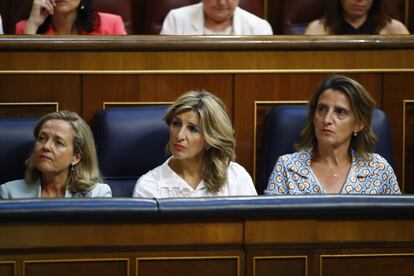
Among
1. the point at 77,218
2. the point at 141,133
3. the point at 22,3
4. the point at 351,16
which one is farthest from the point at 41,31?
the point at 77,218

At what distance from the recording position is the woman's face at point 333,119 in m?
2.08

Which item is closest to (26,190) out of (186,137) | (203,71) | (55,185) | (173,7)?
(55,185)

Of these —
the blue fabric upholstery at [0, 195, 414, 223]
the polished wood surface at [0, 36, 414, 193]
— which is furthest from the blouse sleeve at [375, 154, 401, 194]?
the blue fabric upholstery at [0, 195, 414, 223]

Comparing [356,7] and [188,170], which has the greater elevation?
[356,7]

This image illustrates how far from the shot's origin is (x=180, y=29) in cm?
252

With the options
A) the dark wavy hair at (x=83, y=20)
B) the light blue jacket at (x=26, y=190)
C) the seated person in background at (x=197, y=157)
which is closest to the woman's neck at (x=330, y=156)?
the seated person in background at (x=197, y=157)

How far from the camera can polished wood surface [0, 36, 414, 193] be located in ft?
7.13

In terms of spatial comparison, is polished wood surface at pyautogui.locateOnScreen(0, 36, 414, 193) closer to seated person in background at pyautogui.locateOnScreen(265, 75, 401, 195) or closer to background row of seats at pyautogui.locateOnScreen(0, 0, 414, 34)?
seated person in background at pyautogui.locateOnScreen(265, 75, 401, 195)

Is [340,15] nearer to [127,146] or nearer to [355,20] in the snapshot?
[355,20]

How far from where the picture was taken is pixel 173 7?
2.72 meters

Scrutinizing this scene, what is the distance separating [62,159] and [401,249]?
2.27 ft

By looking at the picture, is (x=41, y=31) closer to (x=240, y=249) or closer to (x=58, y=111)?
(x=58, y=111)

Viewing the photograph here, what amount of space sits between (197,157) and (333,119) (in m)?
0.28

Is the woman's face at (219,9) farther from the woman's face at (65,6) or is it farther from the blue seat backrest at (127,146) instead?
the blue seat backrest at (127,146)
